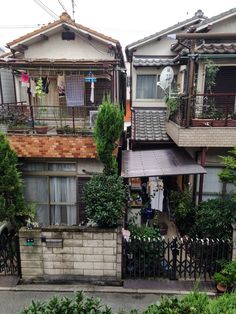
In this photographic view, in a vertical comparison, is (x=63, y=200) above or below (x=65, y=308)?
below

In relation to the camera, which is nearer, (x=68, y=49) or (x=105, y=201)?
(x=105, y=201)

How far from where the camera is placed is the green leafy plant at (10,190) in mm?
7285

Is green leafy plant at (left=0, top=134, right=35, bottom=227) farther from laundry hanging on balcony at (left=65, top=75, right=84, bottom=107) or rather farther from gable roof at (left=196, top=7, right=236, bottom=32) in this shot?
gable roof at (left=196, top=7, right=236, bottom=32)

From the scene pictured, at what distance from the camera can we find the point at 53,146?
28.5 feet

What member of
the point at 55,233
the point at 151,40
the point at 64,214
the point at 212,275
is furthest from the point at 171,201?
the point at 151,40

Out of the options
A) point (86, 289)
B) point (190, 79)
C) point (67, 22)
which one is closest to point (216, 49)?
point (190, 79)

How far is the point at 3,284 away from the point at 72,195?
328cm

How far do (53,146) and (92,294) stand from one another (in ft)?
14.4

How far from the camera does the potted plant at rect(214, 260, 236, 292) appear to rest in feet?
21.6

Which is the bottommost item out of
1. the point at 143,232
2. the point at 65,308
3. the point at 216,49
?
the point at 143,232

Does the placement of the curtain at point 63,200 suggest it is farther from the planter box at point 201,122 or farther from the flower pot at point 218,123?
the flower pot at point 218,123

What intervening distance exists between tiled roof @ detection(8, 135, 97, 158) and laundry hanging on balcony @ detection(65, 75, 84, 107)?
7.28ft

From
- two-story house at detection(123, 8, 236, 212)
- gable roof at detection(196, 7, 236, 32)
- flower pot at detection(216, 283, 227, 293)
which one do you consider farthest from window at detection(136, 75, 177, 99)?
flower pot at detection(216, 283, 227, 293)

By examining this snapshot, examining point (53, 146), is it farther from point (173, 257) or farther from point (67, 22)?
point (67, 22)
